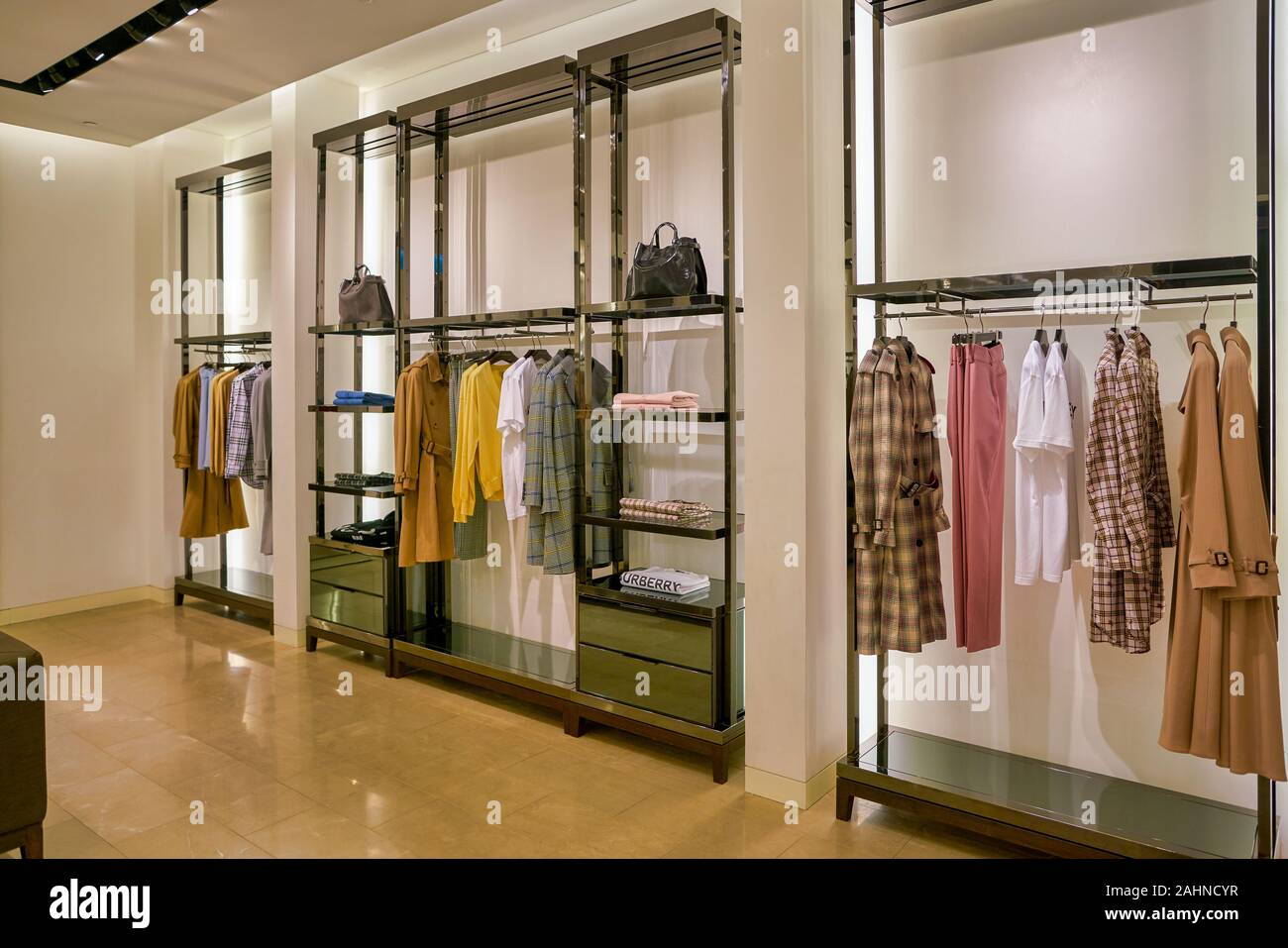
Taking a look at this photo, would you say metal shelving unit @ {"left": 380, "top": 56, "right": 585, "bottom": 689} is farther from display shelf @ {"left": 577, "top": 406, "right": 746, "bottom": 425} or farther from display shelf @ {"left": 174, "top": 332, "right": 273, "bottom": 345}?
display shelf @ {"left": 174, "top": 332, "right": 273, "bottom": 345}

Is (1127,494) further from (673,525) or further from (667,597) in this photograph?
(667,597)

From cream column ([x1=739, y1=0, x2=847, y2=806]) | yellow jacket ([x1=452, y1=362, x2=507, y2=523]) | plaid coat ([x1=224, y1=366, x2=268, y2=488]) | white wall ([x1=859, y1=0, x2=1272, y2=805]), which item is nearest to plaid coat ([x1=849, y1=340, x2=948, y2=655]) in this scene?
cream column ([x1=739, y1=0, x2=847, y2=806])

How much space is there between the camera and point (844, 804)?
3082 mm

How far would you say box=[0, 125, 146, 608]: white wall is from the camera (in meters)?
5.91

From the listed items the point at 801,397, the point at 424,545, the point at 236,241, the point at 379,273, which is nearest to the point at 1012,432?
the point at 801,397

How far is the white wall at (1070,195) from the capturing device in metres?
2.83

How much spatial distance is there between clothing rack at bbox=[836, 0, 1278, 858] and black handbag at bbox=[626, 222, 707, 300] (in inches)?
27.0

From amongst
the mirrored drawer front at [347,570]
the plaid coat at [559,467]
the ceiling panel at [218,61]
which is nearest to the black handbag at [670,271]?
the plaid coat at [559,467]

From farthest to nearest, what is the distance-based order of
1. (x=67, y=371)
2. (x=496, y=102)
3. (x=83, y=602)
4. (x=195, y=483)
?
(x=83, y=602) < (x=67, y=371) < (x=195, y=483) < (x=496, y=102)

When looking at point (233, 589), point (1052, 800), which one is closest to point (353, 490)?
point (233, 589)

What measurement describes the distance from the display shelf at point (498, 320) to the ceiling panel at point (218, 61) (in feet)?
4.41

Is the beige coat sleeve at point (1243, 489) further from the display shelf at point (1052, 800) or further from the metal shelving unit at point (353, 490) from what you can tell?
the metal shelving unit at point (353, 490)

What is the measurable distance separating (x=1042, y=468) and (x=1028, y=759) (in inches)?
41.2
